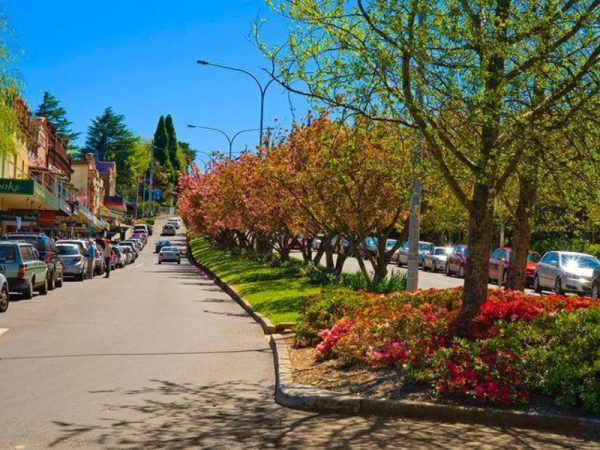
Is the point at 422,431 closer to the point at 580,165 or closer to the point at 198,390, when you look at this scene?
the point at 198,390

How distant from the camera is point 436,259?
45688 mm

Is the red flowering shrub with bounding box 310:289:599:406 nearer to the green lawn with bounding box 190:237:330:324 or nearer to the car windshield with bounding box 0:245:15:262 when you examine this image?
the green lawn with bounding box 190:237:330:324

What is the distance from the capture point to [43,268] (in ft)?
83.0

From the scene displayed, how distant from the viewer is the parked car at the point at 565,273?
27.5 meters

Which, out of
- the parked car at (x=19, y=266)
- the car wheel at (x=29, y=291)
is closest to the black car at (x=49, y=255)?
the parked car at (x=19, y=266)

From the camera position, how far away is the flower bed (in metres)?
8.20

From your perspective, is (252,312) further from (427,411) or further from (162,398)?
(427,411)

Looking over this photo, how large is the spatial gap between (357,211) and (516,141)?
12.0 metres

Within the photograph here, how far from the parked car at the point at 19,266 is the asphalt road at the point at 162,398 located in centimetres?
501

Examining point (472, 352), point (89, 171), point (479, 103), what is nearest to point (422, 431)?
point (472, 352)

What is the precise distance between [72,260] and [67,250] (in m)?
0.61

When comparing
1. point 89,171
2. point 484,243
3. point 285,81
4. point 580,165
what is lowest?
point 484,243

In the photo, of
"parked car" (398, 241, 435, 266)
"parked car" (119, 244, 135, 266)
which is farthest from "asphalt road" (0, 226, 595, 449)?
"parked car" (119, 244, 135, 266)

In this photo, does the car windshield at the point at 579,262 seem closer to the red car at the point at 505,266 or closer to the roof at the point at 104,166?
the red car at the point at 505,266
